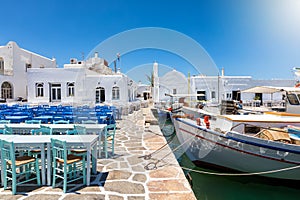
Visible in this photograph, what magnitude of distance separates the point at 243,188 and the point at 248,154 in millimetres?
938

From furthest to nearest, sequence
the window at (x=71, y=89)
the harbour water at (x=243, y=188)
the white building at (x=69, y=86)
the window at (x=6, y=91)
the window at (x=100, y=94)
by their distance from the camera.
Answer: the window at (x=6, y=91), the window at (x=71, y=89), the window at (x=100, y=94), the white building at (x=69, y=86), the harbour water at (x=243, y=188)

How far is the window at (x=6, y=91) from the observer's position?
78.3ft

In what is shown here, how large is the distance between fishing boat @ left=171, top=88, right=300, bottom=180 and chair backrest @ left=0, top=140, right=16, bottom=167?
4604 millimetres

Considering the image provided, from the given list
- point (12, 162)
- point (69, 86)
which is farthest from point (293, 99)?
point (69, 86)

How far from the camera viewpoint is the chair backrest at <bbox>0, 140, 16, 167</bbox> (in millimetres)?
3131

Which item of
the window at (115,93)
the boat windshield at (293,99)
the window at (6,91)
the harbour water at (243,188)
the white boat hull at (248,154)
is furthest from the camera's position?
the window at (6,91)

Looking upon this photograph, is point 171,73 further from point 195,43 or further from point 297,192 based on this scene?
point 297,192

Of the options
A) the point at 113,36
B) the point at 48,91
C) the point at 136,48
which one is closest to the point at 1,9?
the point at 48,91

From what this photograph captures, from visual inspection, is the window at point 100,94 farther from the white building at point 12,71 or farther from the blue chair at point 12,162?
the blue chair at point 12,162

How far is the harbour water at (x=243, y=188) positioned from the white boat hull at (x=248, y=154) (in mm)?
356

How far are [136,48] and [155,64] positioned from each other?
754 inches

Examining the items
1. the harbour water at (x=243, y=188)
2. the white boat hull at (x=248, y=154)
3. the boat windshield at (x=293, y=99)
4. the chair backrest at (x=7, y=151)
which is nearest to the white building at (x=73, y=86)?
the boat windshield at (x=293, y=99)

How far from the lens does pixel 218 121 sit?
266 inches

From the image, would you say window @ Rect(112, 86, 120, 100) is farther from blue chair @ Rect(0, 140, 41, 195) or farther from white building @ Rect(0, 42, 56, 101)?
blue chair @ Rect(0, 140, 41, 195)
